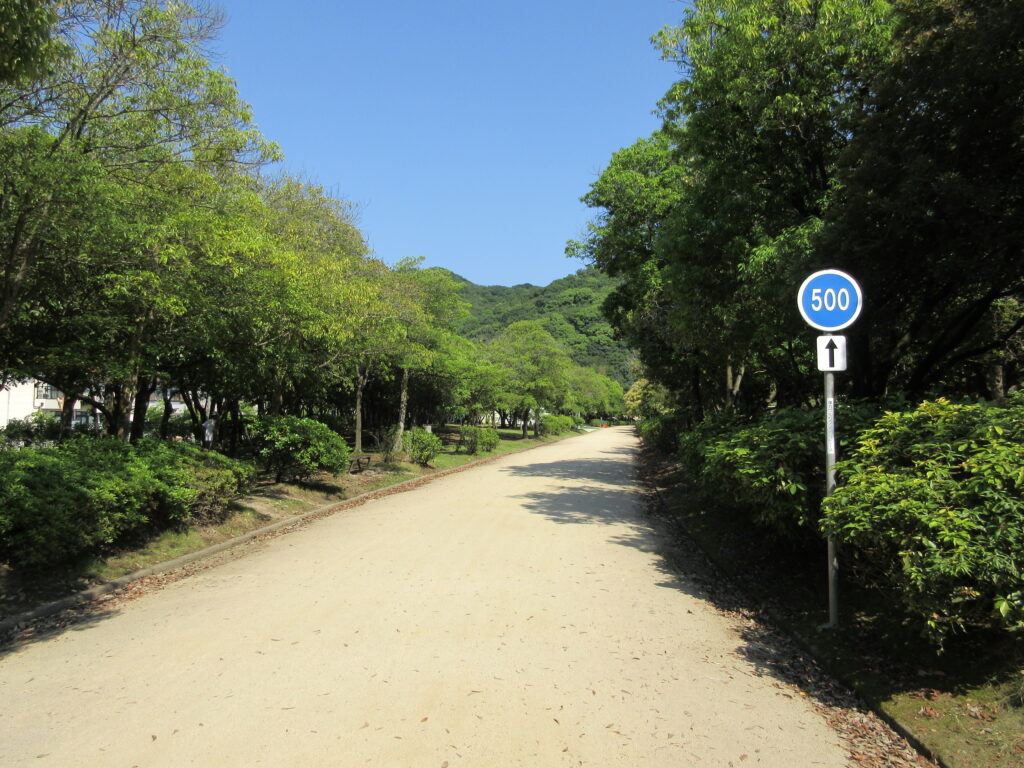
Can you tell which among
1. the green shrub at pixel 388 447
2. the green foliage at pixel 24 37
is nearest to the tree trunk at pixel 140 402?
the green shrub at pixel 388 447

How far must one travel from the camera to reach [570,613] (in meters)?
5.55

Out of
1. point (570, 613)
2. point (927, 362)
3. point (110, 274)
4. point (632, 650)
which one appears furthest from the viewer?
point (927, 362)

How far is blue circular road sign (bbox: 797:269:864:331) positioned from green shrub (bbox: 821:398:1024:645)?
→ 1041 mm

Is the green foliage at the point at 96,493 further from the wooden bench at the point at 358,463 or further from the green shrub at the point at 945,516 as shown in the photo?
the wooden bench at the point at 358,463

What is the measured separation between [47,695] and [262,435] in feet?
28.4

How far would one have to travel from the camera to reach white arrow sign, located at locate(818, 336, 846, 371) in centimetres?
517

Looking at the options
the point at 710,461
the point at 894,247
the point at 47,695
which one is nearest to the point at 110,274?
the point at 47,695

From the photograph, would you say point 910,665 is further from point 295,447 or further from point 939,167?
point 295,447

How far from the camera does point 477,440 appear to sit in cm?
2733

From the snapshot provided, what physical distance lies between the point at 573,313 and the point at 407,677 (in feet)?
315

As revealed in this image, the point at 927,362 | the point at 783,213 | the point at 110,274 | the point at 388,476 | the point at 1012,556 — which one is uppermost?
the point at 783,213

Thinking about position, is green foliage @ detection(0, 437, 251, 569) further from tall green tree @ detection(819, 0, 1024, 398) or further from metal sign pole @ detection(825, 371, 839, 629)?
tall green tree @ detection(819, 0, 1024, 398)

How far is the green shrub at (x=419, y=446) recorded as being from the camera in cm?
2027

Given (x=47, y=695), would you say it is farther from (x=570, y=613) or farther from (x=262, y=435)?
(x=262, y=435)
